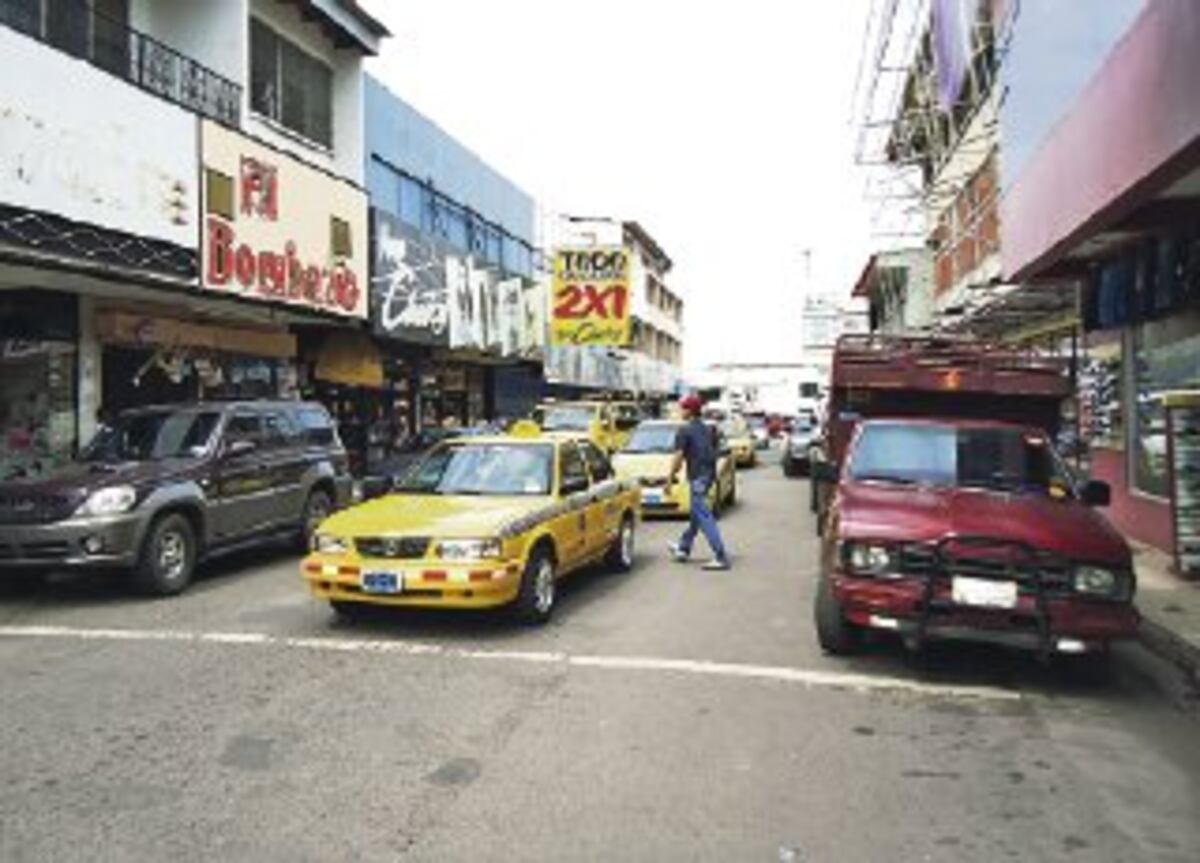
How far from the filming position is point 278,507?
1335cm

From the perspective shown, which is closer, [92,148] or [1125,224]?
[1125,224]

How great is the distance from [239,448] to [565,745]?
735 centimetres

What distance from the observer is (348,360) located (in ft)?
75.7

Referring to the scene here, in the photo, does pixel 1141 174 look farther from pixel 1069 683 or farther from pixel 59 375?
pixel 59 375

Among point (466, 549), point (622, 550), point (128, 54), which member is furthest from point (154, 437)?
point (128, 54)

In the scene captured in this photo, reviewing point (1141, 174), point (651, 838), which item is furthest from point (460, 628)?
point (1141, 174)

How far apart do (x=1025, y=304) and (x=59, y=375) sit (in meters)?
14.3

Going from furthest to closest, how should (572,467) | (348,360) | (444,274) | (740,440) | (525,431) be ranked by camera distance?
(740,440), (444,274), (348,360), (525,431), (572,467)

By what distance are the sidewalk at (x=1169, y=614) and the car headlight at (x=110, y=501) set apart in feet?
27.5

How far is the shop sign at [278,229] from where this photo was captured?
15984 mm

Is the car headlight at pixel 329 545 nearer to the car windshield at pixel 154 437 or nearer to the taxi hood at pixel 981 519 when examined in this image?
the car windshield at pixel 154 437

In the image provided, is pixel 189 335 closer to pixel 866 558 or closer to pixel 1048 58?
pixel 1048 58

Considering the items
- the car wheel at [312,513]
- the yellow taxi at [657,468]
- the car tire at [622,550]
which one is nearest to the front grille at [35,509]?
the car wheel at [312,513]

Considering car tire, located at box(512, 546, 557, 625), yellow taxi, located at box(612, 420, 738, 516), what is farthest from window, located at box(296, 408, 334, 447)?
car tire, located at box(512, 546, 557, 625)
